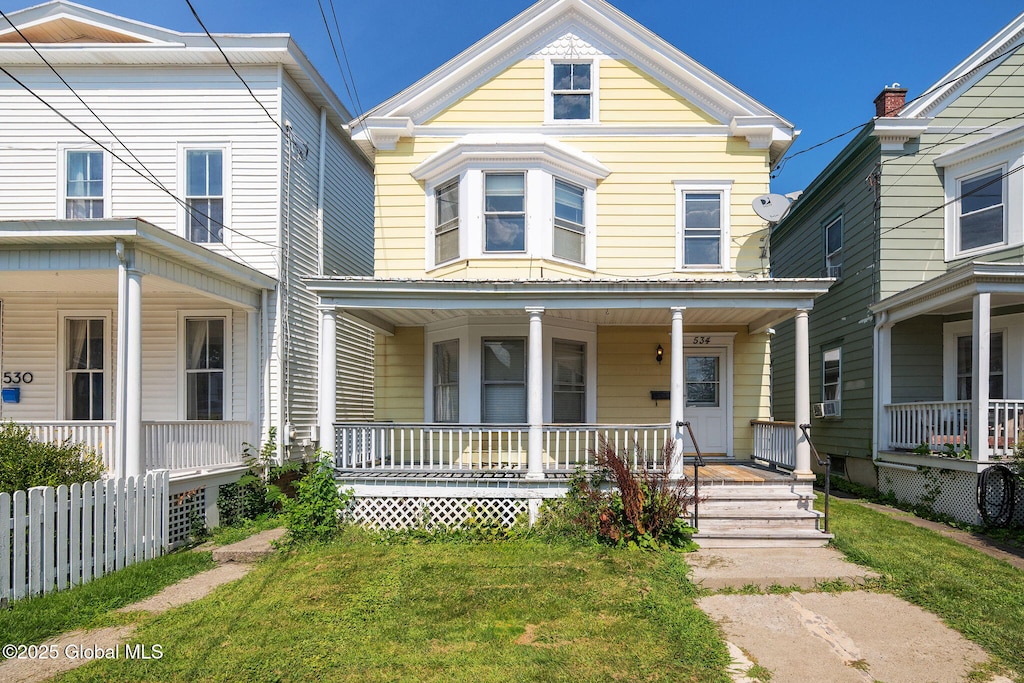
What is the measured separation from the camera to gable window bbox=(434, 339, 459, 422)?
1038 cm

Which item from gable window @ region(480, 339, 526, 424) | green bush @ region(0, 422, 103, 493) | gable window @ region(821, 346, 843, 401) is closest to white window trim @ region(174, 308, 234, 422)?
green bush @ region(0, 422, 103, 493)

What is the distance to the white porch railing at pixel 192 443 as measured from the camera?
8.27m

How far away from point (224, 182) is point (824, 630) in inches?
445

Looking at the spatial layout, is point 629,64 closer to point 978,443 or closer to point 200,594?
point 978,443

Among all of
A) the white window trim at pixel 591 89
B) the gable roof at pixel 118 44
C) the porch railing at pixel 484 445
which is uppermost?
the gable roof at pixel 118 44

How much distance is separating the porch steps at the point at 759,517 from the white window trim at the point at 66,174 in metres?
11.6

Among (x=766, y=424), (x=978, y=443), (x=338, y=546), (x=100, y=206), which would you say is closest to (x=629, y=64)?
(x=766, y=424)

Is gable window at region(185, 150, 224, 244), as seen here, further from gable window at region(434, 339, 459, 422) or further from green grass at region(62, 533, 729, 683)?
green grass at region(62, 533, 729, 683)

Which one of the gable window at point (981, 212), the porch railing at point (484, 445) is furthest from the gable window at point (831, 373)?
the porch railing at point (484, 445)

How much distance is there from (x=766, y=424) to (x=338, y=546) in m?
7.08

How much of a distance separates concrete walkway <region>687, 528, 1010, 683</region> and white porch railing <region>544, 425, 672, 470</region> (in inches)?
75.1

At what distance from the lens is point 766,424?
33.0 feet

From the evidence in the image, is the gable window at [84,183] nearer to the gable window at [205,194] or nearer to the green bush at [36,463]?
the gable window at [205,194]

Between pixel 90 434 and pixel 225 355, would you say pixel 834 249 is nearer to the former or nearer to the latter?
pixel 225 355
